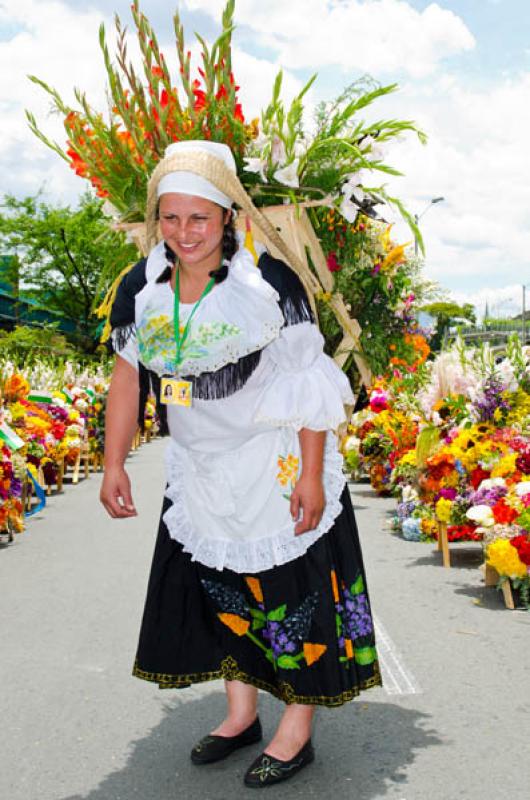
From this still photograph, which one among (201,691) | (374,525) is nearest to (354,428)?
(374,525)

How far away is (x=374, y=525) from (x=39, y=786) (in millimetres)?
6604

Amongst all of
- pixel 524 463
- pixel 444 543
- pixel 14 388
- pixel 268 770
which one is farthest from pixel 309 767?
pixel 14 388

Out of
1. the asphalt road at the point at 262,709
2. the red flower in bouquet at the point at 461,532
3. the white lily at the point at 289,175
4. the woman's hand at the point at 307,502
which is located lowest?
the asphalt road at the point at 262,709

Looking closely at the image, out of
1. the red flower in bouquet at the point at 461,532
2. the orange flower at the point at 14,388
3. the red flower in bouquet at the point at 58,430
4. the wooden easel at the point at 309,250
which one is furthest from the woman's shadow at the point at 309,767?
the red flower in bouquet at the point at 58,430

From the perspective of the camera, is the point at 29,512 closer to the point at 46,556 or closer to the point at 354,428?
the point at 46,556

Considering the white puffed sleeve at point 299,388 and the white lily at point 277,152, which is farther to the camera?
the white lily at point 277,152

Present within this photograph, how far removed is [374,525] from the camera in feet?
31.6

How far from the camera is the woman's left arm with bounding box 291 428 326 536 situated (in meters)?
3.21

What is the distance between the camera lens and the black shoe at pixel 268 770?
3.24m

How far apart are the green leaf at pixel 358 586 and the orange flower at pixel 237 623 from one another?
417 mm

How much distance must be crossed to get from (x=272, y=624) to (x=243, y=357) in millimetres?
958

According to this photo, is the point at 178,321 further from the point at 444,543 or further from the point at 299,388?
the point at 444,543

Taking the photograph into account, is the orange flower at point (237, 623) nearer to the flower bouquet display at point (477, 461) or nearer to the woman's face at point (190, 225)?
the woman's face at point (190, 225)

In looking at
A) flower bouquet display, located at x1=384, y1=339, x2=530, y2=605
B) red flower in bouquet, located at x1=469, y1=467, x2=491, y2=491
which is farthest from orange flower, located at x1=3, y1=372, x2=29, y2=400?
red flower in bouquet, located at x1=469, y1=467, x2=491, y2=491
